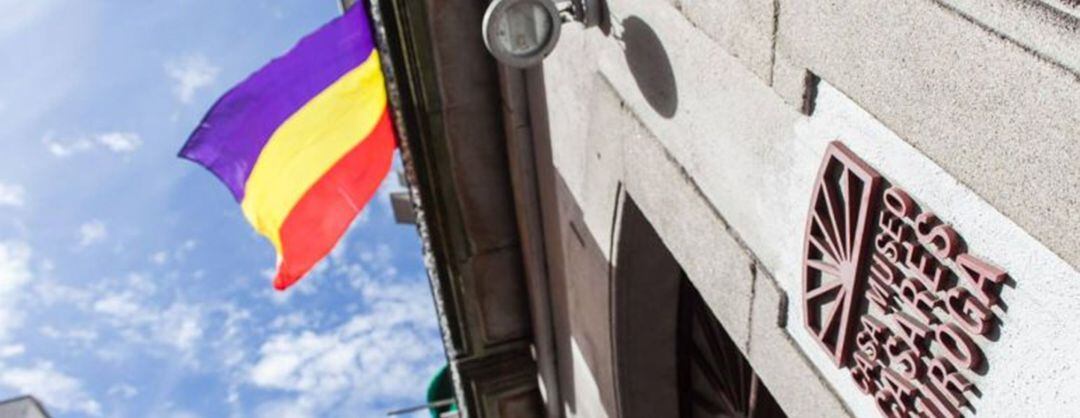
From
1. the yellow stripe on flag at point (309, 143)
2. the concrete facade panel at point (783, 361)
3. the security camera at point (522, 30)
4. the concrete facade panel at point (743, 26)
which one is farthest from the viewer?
the yellow stripe on flag at point (309, 143)

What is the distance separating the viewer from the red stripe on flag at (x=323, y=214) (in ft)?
26.5

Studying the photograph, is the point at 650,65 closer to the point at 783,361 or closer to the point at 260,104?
the point at 783,361

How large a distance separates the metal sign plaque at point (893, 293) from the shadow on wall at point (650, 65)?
4.39 ft

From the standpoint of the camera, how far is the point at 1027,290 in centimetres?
227

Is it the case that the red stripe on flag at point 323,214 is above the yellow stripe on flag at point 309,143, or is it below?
below

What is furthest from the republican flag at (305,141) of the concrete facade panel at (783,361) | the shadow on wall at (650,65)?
the concrete facade panel at (783,361)

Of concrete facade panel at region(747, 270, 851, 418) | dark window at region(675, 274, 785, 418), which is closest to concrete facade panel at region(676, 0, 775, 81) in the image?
concrete facade panel at region(747, 270, 851, 418)

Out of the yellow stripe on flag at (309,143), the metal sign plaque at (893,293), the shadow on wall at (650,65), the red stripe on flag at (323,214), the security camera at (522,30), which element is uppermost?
the yellow stripe on flag at (309,143)

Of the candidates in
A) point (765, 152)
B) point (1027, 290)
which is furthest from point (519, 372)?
point (1027, 290)

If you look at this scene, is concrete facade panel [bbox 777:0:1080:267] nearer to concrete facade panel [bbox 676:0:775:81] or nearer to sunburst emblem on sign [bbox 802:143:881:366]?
sunburst emblem on sign [bbox 802:143:881:366]

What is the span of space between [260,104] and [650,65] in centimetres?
499

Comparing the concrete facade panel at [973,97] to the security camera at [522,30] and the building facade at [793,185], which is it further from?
the security camera at [522,30]

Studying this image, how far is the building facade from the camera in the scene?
7.30 ft

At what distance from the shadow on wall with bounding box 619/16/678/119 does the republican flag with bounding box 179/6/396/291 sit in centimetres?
404
